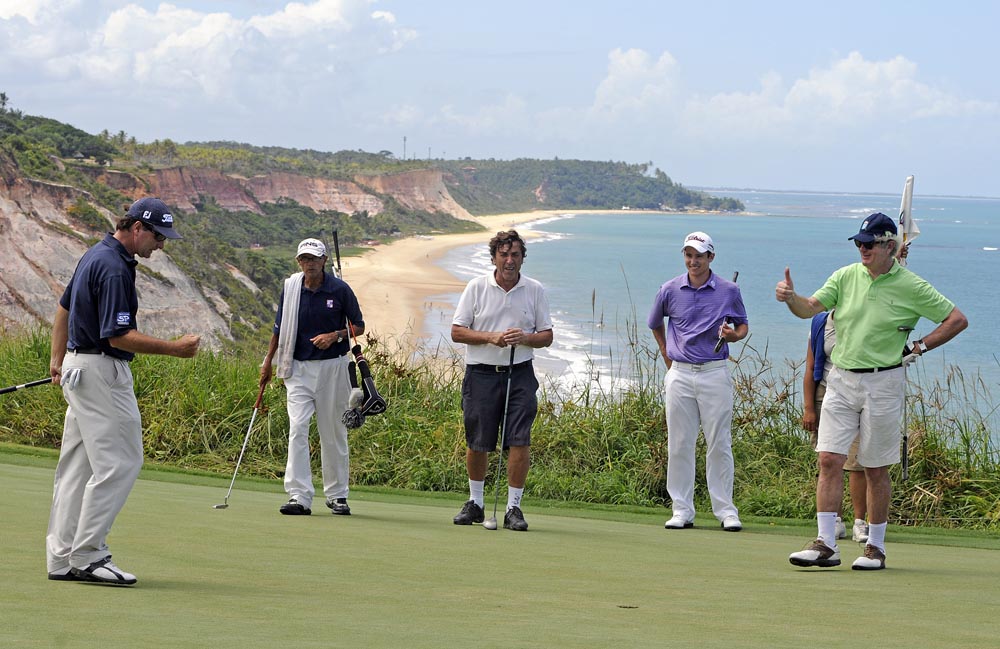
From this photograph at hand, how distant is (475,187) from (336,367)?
590 ft

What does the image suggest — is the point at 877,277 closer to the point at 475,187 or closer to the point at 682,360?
the point at 682,360

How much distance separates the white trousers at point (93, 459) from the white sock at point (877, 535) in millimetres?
3878

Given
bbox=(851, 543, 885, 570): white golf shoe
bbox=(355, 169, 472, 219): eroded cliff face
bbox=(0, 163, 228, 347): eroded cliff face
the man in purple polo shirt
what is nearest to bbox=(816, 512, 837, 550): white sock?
bbox=(851, 543, 885, 570): white golf shoe

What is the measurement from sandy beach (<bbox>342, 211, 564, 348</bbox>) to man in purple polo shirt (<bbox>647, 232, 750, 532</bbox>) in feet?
60.6

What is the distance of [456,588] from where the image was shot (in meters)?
5.41

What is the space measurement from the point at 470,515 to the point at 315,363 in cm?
152

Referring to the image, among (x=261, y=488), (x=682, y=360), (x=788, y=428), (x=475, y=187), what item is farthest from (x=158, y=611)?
(x=475, y=187)

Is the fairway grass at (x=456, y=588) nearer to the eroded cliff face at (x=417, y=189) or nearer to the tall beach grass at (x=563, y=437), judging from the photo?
the tall beach grass at (x=563, y=437)

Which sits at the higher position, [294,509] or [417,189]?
[417,189]

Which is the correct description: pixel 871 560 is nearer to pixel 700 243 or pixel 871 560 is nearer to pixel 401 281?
pixel 700 243

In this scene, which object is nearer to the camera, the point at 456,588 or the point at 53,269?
the point at 456,588

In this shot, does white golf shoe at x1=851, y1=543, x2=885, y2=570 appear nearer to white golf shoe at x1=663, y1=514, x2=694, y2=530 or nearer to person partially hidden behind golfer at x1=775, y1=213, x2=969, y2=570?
person partially hidden behind golfer at x1=775, y1=213, x2=969, y2=570

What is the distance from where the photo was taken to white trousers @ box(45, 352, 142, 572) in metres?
5.23

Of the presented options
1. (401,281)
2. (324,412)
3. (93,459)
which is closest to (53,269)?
(324,412)
